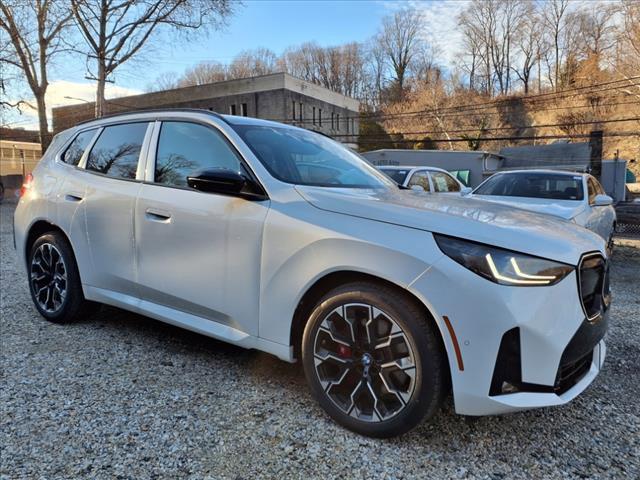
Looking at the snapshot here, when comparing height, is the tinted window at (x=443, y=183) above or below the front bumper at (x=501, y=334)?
above

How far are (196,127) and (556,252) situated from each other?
2369 mm

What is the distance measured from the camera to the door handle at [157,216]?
3.02 metres

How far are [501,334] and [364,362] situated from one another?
69cm

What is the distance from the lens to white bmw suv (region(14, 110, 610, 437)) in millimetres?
2027

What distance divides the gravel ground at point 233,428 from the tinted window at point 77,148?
1584 mm

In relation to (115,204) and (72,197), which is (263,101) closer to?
(72,197)

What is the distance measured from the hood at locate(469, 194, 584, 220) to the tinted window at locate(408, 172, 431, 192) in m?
1.80

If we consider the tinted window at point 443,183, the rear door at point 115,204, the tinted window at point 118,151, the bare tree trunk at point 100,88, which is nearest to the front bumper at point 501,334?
the rear door at point 115,204

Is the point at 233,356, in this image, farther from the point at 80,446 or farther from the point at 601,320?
the point at 601,320

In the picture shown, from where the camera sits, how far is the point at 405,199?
2727 mm

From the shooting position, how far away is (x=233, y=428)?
245cm

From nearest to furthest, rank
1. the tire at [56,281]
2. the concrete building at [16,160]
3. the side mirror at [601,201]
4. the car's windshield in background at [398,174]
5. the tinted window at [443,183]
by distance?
the tire at [56,281], the side mirror at [601,201], the car's windshield in background at [398,174], the tinted window at [443,183], the concrete building at [16,160]

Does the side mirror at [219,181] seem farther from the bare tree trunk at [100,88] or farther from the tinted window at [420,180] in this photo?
the bare tree trunk at [100,88]

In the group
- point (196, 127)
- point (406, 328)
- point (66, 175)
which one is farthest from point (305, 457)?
point (66, 175)
